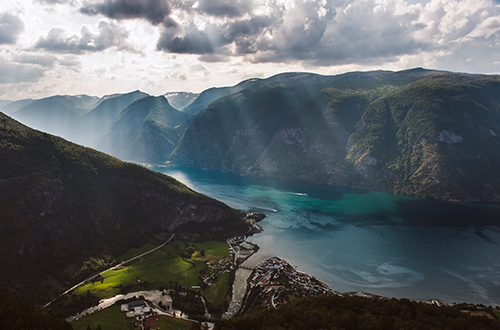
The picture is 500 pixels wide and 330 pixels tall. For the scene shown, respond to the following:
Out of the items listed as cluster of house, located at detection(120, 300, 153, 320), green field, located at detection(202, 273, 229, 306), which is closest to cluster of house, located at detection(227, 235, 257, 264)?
green field, located at detection(202, 273, 229, 306)

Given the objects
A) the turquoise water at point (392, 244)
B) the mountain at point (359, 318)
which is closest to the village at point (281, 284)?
the turquoise water at point (392, 244)

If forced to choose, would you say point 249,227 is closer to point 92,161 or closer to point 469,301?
point 92,161

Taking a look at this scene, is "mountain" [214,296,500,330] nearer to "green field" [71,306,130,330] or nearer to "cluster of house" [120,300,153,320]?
"cluster of house" [120,300,153,320]

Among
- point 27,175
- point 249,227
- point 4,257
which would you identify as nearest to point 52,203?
point 27,175

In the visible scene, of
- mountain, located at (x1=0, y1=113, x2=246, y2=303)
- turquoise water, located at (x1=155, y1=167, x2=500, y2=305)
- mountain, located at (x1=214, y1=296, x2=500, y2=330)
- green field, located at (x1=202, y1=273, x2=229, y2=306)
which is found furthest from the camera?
turquoise water, located at (x1=155, y1=167, x2=500, y2=305)

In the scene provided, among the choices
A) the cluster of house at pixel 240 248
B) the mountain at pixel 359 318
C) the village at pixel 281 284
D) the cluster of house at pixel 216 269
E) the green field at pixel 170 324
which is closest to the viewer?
the mountain at pixel 359 318

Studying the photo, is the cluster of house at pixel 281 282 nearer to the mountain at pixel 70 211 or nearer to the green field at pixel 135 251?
the mountain at pixel 70 211
